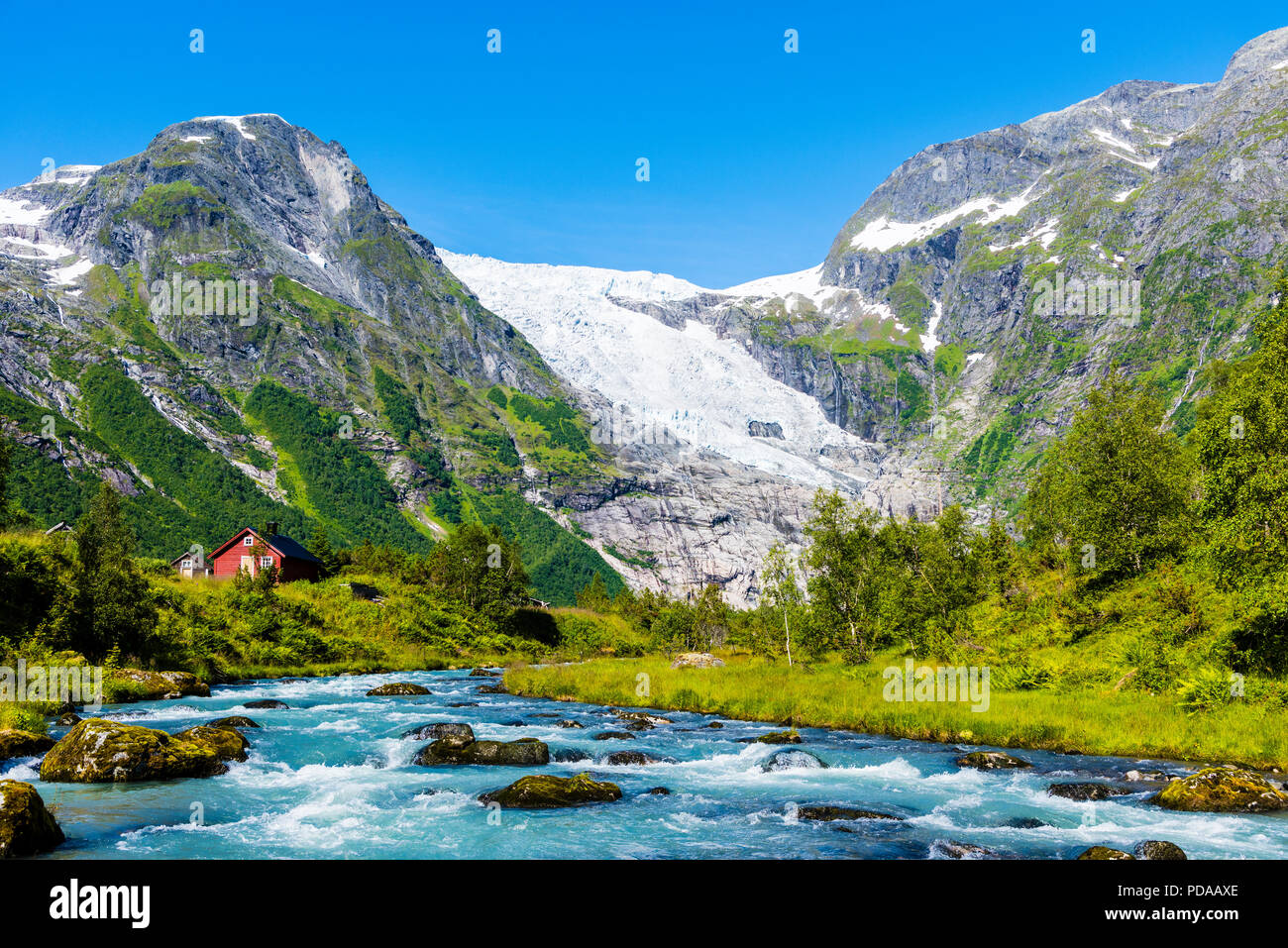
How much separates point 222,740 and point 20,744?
592 centimetres

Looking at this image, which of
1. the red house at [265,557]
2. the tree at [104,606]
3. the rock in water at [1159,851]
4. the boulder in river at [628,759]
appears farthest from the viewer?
the red house at [265,557]

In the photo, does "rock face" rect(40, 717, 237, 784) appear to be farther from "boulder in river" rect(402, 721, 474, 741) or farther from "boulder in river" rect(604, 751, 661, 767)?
"boulder in river" rect(604, 751, 661, 767)

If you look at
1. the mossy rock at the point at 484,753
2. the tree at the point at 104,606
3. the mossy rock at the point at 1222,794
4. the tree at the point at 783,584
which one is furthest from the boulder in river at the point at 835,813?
the tree at the point at 104,606

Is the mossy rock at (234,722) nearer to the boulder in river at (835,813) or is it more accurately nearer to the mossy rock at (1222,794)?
the boulder in river at (835,813)

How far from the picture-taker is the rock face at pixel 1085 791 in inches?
880

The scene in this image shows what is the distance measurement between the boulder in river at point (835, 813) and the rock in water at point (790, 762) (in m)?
6.32

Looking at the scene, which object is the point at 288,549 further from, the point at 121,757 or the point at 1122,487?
the point at 1122,487

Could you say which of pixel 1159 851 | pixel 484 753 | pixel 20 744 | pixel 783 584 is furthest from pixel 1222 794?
pixel 783 584

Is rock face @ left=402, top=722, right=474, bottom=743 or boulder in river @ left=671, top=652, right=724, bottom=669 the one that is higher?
rock face @ left=402, top=722, right=474, bottom=743

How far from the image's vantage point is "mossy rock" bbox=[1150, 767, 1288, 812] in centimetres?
2005

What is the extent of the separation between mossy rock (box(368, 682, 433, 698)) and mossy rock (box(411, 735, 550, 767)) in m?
22.6

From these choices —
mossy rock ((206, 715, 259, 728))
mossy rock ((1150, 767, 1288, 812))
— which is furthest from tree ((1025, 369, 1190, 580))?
mossy rock ((206, 715, 259, 728))
